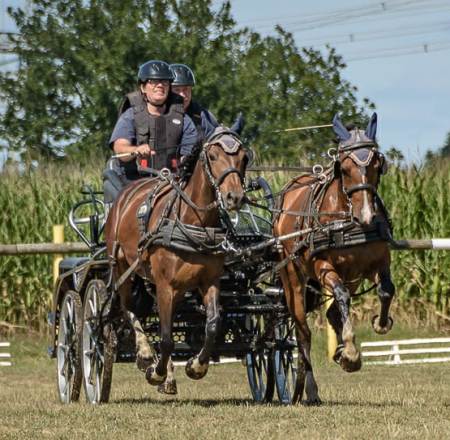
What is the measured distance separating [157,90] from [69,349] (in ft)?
8.11

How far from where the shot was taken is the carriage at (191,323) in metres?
11.3

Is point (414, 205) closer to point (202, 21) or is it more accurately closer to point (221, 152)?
point (221, 152)

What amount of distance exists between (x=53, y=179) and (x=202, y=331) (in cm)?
1015

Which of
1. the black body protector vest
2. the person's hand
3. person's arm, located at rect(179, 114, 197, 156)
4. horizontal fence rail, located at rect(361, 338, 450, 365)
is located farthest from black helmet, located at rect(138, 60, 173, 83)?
horizontal fence rail, located at rect(361, 338, 450, 365)

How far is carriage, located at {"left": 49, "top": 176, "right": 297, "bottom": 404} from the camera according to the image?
11.3m

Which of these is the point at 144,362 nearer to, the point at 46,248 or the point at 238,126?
the point at 238,126

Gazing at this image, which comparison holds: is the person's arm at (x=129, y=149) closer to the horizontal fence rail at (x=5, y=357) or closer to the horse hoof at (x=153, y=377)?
the horse hoof at (x=153, y=377)

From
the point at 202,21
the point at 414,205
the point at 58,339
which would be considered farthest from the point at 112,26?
the point at 58,339

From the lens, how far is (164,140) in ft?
38.6

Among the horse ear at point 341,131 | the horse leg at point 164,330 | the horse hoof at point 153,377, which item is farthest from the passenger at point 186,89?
the horse hoof at point 153,377

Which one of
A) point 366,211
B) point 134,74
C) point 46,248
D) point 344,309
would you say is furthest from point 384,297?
point 134,74

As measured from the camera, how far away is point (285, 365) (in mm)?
A: 12484

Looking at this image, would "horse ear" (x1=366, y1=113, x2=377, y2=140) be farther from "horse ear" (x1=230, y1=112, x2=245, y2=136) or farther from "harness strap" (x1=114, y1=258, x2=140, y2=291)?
"harness strap" (x1=114, y1=258, x2=140, y2=291)

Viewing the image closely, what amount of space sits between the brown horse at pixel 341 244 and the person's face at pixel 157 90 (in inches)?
54.5
